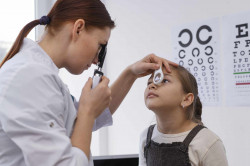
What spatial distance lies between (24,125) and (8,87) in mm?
104

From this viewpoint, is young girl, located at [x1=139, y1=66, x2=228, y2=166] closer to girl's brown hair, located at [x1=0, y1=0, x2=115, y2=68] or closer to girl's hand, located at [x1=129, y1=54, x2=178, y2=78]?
girl's hand, located at [x1=129, y1=54, x2=178, y2=78]

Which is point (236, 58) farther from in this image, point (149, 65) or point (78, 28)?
point (78, 28)

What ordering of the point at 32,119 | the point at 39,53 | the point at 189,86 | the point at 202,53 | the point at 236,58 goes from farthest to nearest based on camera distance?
the point at 202,53 < the point at 236,58 < the point at 189,86 < the point at 39,53 < the point at 32,119

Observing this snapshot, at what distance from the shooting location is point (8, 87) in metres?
0.71

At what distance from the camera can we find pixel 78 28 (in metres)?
0.87

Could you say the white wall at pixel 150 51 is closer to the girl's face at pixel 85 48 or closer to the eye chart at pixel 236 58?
the eye chart at pixel 236 58

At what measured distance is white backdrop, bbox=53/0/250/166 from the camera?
1.60 m

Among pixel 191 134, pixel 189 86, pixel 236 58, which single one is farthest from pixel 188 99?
pixel 236 58

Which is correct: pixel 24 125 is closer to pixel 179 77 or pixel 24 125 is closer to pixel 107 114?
pixel 107 114

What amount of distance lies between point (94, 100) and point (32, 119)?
21 centimetres

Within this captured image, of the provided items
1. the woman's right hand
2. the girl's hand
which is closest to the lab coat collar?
the woman's right hand

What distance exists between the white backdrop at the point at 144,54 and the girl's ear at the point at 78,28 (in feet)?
3.42

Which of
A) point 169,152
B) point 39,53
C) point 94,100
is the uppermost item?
point 39,53

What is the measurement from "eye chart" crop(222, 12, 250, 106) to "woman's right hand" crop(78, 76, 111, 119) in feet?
3.15
